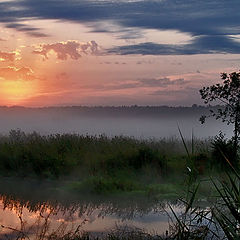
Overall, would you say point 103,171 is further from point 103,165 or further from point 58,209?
point 58,209

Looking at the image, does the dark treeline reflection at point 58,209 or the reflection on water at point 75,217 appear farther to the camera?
the dark treeline reflection at point 58,209

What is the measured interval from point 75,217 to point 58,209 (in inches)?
40.0

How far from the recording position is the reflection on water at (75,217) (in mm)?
10094

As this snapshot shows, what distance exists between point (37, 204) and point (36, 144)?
7.43 meters

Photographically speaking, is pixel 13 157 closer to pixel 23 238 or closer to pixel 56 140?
pixel 56 140

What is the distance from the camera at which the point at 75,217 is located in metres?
11.6

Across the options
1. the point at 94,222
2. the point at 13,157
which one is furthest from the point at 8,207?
the point at 13,157

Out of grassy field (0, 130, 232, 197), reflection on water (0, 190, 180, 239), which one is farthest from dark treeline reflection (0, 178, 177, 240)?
grassy field (0, 130, 232, 197)

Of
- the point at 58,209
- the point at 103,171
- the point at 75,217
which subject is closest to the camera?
the point at 75,217

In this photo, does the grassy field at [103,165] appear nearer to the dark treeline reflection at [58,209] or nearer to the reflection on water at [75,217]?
the dark treeline reflection at [58,209]

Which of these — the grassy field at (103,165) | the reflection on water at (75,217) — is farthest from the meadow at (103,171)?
the reflection on water at (75,217)

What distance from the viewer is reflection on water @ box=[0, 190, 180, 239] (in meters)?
10.1

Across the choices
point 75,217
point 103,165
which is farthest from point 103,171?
point 75,217

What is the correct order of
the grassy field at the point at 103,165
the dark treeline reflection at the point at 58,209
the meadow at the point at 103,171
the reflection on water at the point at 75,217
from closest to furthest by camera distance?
the reflection on water at the point at 75,217 < the dark treeline reflection at the point at 58,209 < the meadow at the point at 103,171 < the grassy field at the point at 103,165
